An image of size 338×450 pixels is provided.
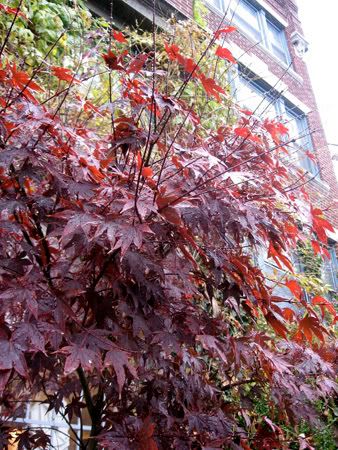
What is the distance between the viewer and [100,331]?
1.67 metres

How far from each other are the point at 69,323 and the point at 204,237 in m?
0.74

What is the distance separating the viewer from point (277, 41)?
1191 cm

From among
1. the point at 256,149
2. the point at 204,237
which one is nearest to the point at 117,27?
the point at 256,149

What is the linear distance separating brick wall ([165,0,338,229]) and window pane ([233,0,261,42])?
55 cm

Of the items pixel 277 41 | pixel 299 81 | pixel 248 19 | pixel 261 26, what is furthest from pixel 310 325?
pixel 277 41

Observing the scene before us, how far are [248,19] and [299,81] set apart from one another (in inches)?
77.3

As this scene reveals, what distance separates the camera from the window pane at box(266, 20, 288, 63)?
38.1ft

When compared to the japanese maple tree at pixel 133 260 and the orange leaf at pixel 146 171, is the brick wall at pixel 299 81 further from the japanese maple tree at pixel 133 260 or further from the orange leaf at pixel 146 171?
the orange leaf at pixel 146 171

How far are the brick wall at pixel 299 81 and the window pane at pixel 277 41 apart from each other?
0.15 metres

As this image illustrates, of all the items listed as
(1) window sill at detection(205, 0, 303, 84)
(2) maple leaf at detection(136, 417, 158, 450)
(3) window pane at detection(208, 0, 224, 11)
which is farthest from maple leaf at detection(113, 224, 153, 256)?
(3) window pane at detection(208, 0, 224, 11)

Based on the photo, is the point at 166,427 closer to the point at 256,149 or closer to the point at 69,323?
the point at 69,323

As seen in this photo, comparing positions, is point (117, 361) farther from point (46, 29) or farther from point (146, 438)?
point (46, 29)

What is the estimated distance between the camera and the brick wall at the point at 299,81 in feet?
31.5

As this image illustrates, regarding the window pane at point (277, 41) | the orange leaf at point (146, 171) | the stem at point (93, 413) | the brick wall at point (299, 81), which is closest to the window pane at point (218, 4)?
the brick wall at point (299, 81)
